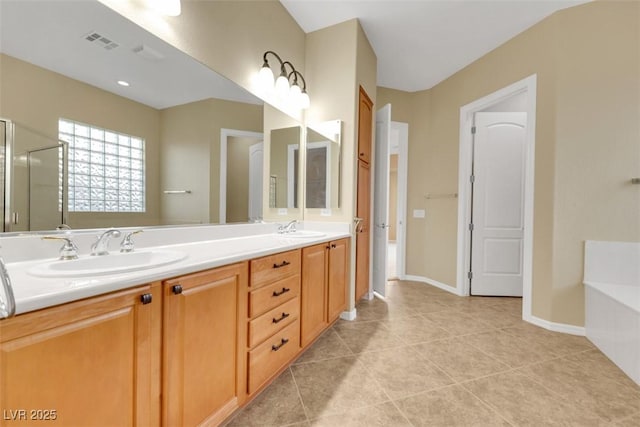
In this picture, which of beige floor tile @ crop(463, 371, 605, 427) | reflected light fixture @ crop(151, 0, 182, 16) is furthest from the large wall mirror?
beige floor tile @ crop(463, 371, 605, 427)

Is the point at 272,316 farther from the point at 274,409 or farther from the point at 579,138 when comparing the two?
the point at 579,138

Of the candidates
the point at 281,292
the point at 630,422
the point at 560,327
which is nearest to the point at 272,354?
the point at 281,292

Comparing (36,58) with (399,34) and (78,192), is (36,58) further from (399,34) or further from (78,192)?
(399,34)

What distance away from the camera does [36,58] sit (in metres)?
0.97

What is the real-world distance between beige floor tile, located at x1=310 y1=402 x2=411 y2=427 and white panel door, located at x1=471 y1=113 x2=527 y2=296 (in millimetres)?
2448

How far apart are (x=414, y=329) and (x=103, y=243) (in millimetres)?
2254

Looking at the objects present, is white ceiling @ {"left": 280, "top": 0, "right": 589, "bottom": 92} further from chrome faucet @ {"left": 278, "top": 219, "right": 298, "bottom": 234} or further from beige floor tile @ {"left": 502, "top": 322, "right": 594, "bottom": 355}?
beige floor tile @ {"left": 502, "top": 322, "right": 594, "bottom": 355}

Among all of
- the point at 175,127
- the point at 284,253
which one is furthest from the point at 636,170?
the point at 175,127

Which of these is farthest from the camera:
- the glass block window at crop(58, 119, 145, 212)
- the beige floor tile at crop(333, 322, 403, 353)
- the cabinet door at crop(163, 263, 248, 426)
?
the beige floor tile at crop(333, 322, 403, 353)

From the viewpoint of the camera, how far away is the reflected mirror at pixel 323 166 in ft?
8.16

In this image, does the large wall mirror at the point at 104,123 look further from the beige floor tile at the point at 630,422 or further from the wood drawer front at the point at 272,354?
the beige floor tile at the point at 630,422

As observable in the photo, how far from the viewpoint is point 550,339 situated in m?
2.14

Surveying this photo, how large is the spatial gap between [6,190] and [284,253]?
1085 mm

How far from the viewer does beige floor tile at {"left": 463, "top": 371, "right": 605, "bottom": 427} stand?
4.26 ft
